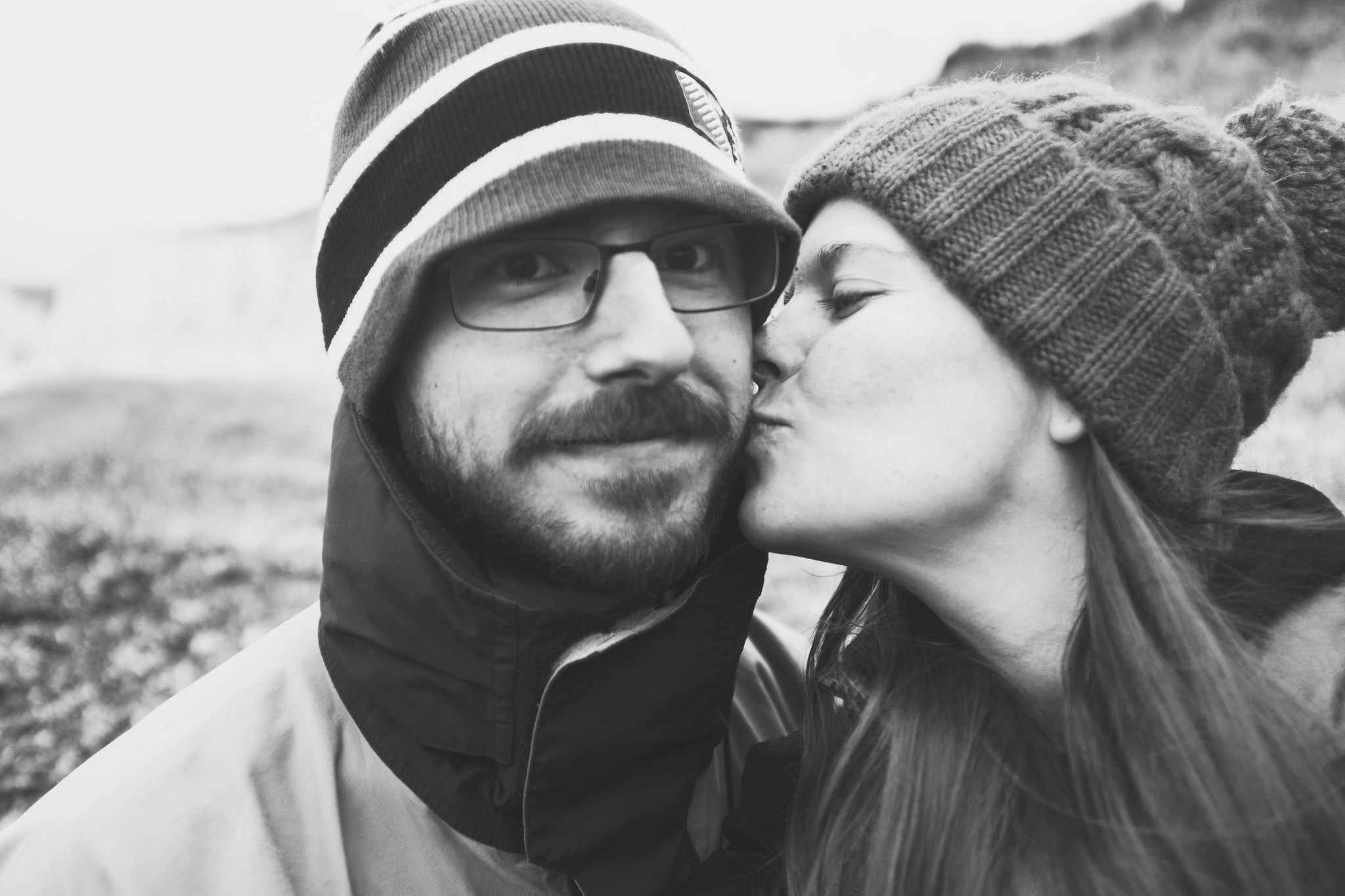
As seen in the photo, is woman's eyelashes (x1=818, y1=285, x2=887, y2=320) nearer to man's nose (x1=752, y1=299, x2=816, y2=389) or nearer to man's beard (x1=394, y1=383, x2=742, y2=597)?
man's nose (x1=752, y1=299, x2=816, y2=389)

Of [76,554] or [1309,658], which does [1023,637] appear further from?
[76,554]

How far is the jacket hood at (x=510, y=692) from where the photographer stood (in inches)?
58.1

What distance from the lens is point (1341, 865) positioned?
1342 mm

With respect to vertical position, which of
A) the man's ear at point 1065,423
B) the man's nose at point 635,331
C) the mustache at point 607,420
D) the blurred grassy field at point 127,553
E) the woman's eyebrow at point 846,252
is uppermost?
the woman's eyebrow at point 846,252

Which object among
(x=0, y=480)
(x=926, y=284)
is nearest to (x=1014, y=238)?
(x=926, y=284)

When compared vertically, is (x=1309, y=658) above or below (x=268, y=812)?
above

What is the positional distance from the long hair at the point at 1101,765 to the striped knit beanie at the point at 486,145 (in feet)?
3.05

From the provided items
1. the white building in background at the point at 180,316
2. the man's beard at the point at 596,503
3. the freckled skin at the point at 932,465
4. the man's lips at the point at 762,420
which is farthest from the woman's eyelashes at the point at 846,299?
the white building in background at the point at 180,316

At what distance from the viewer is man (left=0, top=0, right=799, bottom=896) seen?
1479 mm

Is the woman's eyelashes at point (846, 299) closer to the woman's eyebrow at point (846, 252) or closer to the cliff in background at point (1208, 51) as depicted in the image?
the woman's eyebrow at point (846, 252)

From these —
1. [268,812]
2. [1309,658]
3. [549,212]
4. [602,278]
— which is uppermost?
[549,212]

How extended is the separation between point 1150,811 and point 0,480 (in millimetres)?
6956

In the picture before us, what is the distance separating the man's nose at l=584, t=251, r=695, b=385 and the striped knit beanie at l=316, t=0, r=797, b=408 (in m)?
0.13

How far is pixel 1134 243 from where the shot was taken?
1650 mm
